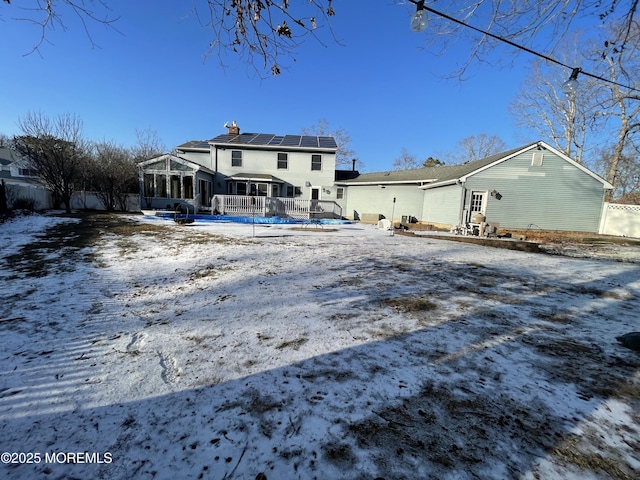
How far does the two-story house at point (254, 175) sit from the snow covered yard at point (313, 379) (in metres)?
14.2

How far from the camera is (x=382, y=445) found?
155cm

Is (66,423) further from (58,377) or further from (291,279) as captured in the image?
(291,279)

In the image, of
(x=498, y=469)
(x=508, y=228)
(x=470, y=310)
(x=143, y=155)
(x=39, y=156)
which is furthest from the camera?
(x=143, y=155)

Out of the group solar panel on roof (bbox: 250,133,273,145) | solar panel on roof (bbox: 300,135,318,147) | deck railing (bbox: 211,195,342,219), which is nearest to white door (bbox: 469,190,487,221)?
deck railing (bbox: 211,195,342,219)

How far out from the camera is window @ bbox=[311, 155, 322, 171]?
66.9 feet

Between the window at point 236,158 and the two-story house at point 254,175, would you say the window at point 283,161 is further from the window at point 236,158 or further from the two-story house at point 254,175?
the window at point 236,158

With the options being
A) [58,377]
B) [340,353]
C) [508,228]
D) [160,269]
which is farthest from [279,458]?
[508,228]

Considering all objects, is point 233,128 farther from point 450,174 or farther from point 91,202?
point 450,174

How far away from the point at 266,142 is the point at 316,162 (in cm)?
419

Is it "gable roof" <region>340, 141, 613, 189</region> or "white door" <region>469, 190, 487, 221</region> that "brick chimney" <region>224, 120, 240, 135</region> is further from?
"white door" <region>469, 190, 487, 221</region>

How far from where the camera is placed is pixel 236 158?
66.4ft

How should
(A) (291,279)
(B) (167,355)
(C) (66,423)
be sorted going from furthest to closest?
(A) (291,279)
(B) (167,355)
(C) (66,423)

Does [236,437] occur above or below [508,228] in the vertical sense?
below

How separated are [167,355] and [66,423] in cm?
80
